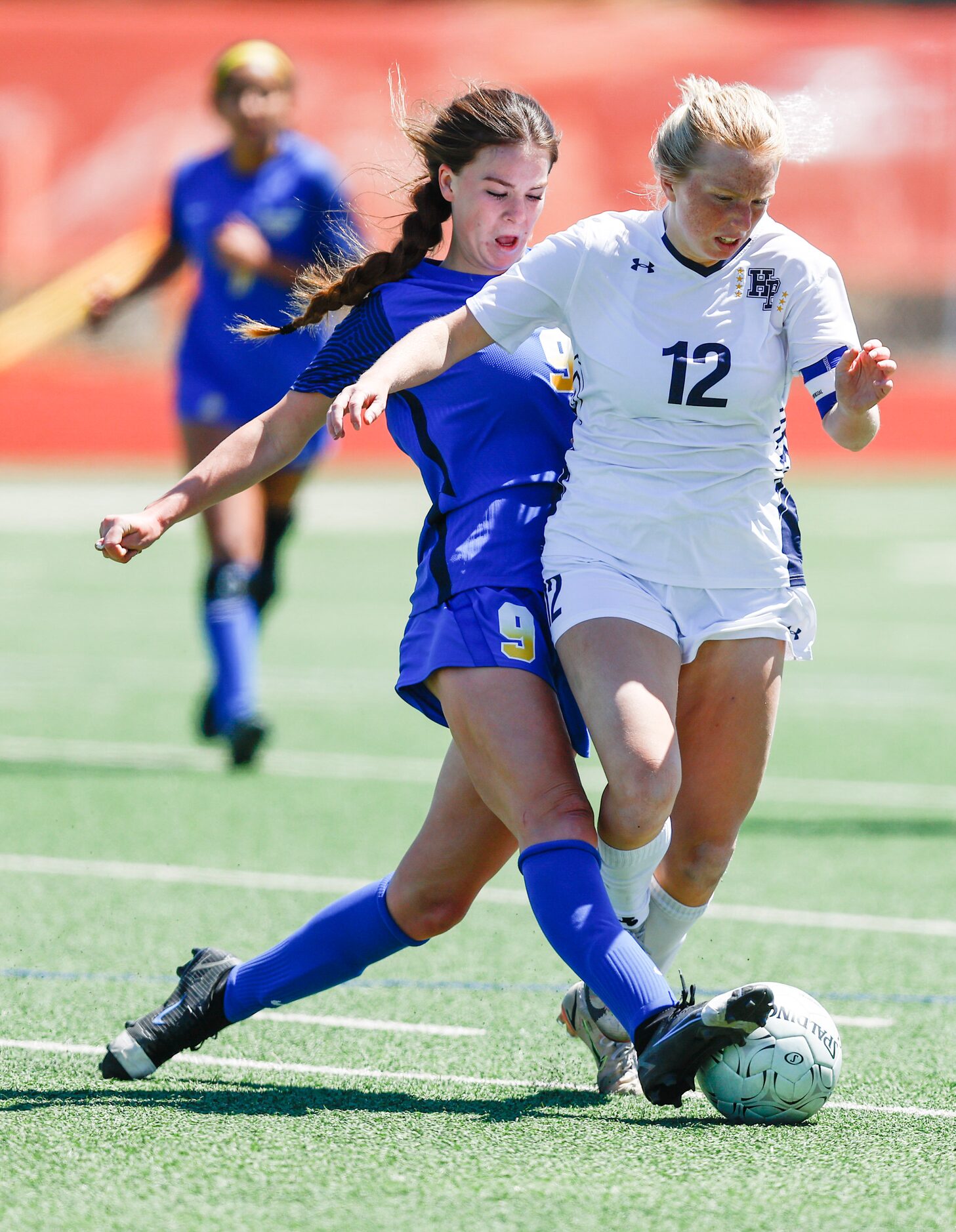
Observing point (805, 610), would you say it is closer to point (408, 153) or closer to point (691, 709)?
point (691, 709)

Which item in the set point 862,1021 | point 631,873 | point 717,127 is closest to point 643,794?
point 631,873

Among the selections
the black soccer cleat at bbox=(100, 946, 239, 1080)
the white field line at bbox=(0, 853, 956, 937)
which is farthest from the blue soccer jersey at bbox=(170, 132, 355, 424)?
the black soccer cleat at bbox=(100, 946, 239, 1080)

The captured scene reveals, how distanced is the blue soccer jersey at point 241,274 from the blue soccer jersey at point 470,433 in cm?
404

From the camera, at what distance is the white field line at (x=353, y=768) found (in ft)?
24.3

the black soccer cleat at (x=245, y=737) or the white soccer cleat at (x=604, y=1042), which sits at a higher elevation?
the black soccer cleat at (x=245, y=737)

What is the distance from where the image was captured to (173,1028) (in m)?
3.81

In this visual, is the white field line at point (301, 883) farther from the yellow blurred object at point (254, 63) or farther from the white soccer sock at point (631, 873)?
the yellow blurred object at point (254, 63)

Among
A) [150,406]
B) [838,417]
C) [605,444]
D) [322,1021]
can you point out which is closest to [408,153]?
[605,444]

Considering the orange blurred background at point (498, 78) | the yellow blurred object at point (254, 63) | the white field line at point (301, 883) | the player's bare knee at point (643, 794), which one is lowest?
the white field line at point (301, 883)

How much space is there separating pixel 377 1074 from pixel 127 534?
3.94ft

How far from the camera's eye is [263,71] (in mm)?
7668

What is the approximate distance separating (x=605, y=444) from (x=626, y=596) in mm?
309

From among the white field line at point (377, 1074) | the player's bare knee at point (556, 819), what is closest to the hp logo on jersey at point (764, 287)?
the player's bare knee at point (556, 819)

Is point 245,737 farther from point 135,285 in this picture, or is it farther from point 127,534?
point 127,534
